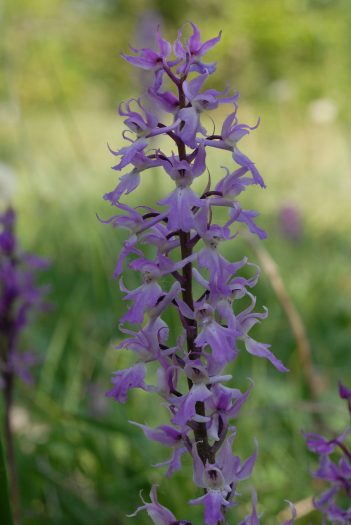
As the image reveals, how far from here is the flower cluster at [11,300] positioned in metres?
1.84

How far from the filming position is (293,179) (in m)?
7.30

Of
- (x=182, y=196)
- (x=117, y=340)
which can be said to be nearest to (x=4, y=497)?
(x=182, y=196)

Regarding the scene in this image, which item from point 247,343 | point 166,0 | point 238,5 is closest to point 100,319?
point 247,343

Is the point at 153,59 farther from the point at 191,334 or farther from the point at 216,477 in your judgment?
the point at 216,477

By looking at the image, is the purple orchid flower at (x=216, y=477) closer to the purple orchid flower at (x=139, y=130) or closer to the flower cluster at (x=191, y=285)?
the flower cluster at (x=191, y=285)

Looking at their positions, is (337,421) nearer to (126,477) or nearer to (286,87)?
(126,477)

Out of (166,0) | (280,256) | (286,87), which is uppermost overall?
(166,0)

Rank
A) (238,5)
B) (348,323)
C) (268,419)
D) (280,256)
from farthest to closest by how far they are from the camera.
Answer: (238,5), (280,256), (348,323), (268,419)

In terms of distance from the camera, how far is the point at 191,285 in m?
0.87

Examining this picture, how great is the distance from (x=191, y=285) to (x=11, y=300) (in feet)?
3.83

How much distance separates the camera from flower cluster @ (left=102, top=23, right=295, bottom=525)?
2.68ft

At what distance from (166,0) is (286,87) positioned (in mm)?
26309

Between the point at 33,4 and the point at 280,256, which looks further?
the point at 33,4

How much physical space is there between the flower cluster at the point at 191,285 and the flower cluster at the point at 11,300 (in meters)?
1.05
